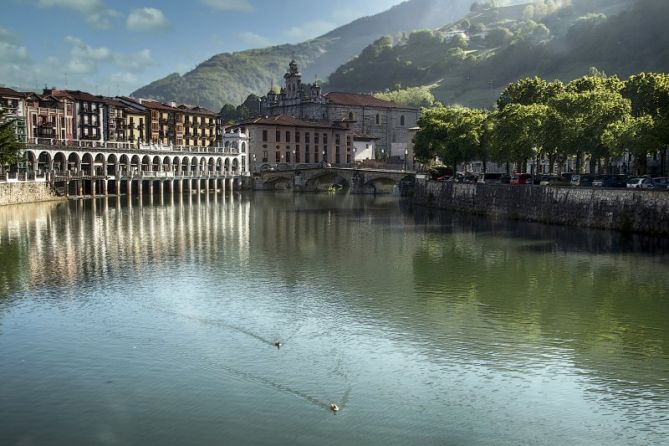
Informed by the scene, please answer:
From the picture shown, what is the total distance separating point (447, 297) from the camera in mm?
37688

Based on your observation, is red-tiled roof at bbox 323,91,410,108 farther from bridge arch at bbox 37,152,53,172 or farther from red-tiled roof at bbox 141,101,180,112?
bridge arch at bbox 37,152,53,172

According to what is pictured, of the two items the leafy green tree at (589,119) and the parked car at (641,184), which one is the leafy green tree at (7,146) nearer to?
the leafy green tree at (589,119)

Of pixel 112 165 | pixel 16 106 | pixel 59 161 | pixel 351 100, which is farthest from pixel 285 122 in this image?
pixel 16 106

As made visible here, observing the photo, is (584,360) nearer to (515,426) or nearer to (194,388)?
(515,426)

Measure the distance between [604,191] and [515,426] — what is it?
4928cm

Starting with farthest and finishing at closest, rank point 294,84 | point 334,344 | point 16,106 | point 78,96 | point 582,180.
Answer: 1. point 294,84
2. point 78,96
3. point 16,106
4. point 582,180
5. point 334,344

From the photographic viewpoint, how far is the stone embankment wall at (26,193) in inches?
3612

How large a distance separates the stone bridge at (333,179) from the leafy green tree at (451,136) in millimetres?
21843

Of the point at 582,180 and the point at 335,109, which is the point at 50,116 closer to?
the point at 335,109

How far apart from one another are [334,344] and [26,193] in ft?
270

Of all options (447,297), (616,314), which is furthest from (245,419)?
(616,314)

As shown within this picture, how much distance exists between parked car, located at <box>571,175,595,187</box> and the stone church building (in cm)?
10629

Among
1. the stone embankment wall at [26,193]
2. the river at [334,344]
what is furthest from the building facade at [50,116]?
the river at [334,344]

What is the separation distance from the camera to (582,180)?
73.1 m
